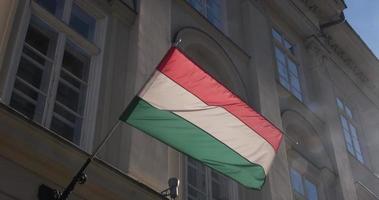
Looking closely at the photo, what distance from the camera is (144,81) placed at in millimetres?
8664

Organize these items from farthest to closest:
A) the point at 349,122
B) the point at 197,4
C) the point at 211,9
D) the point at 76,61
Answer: the point at 349,122 → the point at 211,9 → the point at 197,4 → the point at 76,61

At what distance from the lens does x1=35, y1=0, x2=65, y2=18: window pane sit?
8.28 meters

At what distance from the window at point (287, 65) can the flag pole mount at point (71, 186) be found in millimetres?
7577

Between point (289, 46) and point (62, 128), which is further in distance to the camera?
point (289, 46)

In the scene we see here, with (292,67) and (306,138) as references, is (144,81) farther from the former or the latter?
(292,67)

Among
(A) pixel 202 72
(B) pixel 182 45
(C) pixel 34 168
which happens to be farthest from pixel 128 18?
(C) pixel 34 168

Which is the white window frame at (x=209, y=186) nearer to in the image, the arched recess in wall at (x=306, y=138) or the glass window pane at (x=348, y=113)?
the arched recess in wall at (x=306, y=138)

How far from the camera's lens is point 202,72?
22.1 feet

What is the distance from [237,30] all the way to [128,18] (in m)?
4.06

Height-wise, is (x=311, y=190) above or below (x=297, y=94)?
below

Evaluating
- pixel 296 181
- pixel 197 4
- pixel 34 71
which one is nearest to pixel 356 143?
pixel 296 181

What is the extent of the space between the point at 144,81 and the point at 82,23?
113cm

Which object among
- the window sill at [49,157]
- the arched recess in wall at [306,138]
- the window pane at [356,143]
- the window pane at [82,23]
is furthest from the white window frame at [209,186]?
the window pane at [356,143]

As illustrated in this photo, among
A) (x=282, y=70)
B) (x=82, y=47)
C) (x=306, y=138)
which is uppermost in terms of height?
(x=282, y=70)
